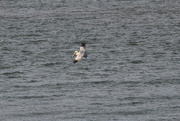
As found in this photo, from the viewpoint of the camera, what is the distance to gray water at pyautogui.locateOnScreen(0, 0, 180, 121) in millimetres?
25828

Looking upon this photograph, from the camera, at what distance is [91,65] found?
116 ft

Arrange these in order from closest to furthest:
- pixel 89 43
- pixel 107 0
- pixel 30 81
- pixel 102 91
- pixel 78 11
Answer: pixel 102 91 → pixel 30 81 → pixel 89 43 → pixel 78 11 → pixel 107 0

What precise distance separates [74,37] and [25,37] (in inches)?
138

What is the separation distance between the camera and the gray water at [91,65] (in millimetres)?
25828

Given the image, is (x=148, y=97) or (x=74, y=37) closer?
(x=148, y=97)

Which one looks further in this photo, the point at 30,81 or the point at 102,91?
the point at 30,81

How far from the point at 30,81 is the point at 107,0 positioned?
4030cm

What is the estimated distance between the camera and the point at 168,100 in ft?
88.4

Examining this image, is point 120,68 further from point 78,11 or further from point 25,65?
point 78,11

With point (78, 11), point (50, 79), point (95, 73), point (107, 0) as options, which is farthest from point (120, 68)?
point (107, 0)

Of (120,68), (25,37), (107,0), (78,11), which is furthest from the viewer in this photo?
(107,0)

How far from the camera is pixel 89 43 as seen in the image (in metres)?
43.0

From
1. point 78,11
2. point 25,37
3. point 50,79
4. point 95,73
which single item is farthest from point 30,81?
point 78,11

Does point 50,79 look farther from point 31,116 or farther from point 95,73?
point 31,116
